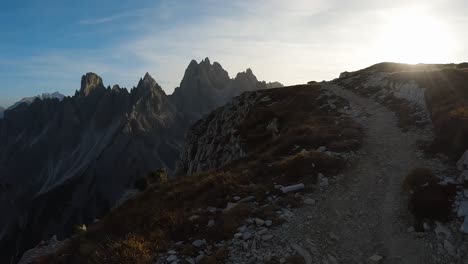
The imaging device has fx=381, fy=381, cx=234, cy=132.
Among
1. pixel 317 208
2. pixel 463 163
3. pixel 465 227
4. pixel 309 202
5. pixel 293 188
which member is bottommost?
pixel 465 227

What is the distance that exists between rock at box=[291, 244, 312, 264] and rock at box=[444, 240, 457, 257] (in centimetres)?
455

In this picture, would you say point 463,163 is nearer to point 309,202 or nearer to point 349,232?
point 349,232

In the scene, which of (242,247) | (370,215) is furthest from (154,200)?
(370,215)

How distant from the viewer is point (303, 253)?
12.7 meters

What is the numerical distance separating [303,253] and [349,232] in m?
2.61

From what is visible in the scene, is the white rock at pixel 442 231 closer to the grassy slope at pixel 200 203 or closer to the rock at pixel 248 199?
the grassy slope at pixel 200 203

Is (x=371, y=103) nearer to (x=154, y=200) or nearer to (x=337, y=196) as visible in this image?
(x=337, y=196)

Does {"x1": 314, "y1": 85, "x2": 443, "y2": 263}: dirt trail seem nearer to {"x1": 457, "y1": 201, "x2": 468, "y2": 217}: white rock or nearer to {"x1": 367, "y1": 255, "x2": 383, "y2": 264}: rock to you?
{"x1": 367, "y1": 255, "x2": 383, "y2": 264}: rock

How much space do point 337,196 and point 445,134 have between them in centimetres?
940

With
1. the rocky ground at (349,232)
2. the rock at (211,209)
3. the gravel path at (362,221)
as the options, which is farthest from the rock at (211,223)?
the gravel path at (362,221)

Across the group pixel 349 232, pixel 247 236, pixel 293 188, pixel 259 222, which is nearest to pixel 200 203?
pixel 259 222

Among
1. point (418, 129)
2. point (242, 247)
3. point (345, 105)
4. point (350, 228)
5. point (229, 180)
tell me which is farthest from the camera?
point (345, 105)

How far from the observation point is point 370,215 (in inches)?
610

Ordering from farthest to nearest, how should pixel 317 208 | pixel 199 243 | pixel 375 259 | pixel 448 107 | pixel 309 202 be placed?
pixel 448 107 < pixel 309 202 < pixel 317 208 < pixel 199 243 < pixel 375 259
